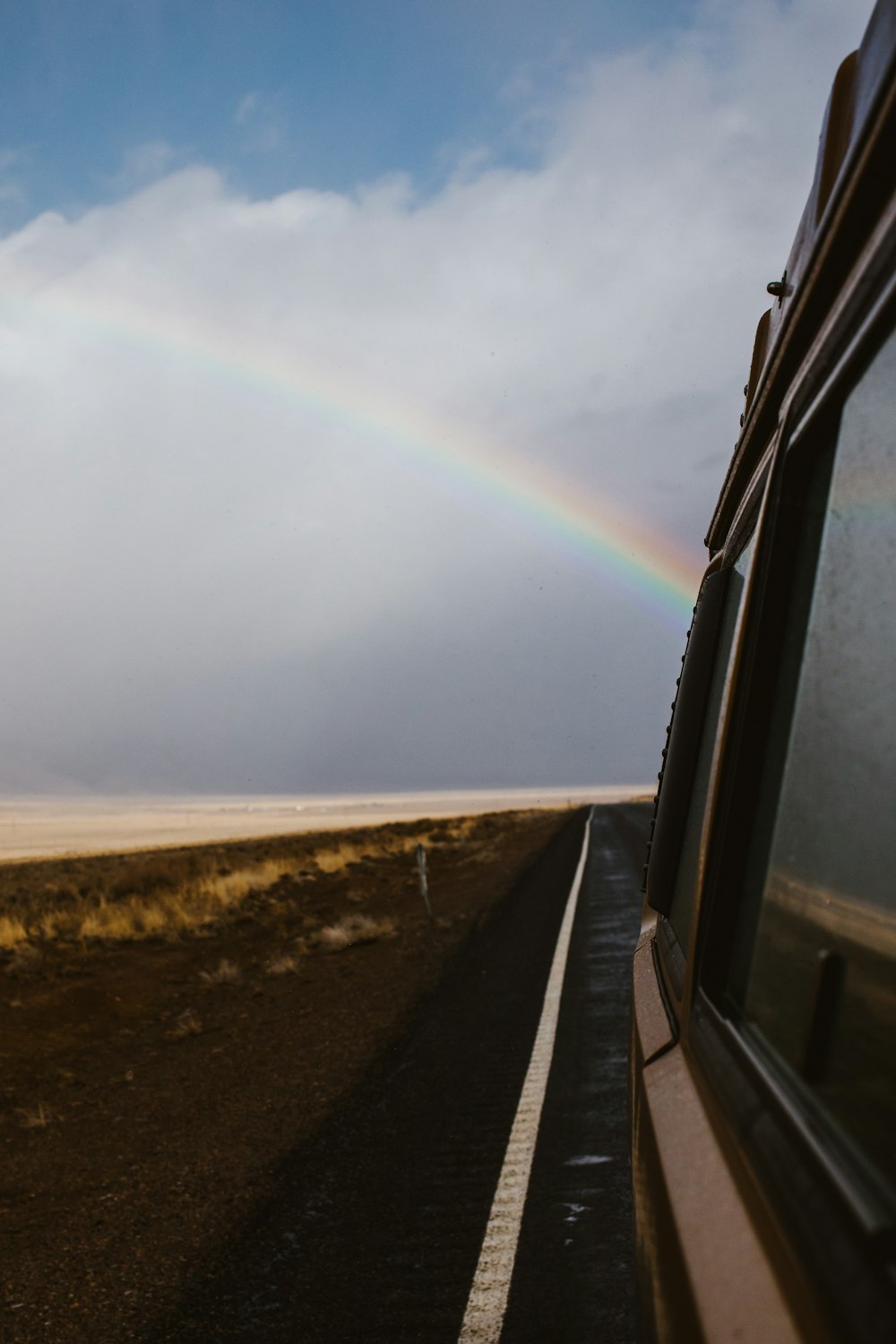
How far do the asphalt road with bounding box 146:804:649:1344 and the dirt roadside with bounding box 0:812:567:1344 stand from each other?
0.85 feet

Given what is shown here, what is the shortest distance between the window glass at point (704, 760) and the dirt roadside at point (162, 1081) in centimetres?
263

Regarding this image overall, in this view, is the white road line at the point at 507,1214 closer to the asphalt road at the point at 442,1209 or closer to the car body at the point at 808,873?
the asphalt road at the point at 442,1209

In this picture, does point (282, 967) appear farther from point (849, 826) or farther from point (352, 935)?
point (849, 826)

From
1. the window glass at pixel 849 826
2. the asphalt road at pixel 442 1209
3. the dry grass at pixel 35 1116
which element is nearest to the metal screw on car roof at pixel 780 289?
the window glass at pixel 849 826

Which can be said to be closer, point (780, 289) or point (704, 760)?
point (780, 289)

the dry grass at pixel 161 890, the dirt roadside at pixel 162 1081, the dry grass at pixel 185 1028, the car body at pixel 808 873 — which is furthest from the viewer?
the dry grass at pixel 161 890

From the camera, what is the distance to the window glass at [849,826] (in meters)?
1.13

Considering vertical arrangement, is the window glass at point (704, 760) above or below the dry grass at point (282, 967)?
above

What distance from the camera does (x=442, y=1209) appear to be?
4.59 meters

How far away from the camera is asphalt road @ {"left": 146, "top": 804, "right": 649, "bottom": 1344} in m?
3.62

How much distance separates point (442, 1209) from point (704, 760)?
9.59ft

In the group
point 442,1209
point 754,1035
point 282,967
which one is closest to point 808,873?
point 754,1035

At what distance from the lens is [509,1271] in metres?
3.87

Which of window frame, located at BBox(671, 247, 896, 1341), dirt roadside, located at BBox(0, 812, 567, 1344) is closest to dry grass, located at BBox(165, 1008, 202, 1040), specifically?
dirt roadside, located at BBox(0, 812, 567, 1344)
